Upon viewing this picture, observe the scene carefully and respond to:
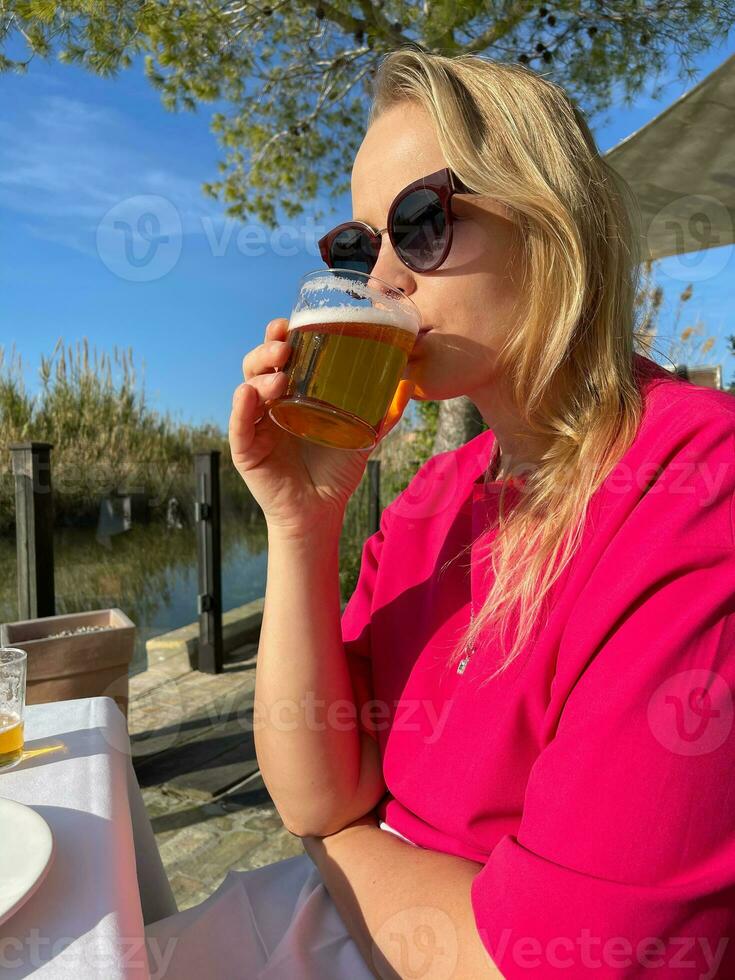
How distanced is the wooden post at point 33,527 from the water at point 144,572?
0.36m

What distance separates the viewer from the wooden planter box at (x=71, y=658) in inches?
95.3

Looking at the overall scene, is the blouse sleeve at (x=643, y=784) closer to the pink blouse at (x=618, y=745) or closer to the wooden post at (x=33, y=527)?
the pink blouse at (x=618, y=745)

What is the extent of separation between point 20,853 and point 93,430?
3766 mm

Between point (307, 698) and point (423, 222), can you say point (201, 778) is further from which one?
point (423, 222)

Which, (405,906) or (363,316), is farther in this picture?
(363,316)

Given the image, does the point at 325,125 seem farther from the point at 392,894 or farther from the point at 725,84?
the point at 392,894

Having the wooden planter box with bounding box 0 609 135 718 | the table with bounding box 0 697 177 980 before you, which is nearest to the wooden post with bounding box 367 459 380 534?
the wooden planter box with bounding box 0 609 135 718

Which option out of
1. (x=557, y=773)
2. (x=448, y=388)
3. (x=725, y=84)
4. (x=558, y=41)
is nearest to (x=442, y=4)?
(x=558, y=41)

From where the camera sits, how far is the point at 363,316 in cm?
105

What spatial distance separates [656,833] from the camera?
0.73 metres

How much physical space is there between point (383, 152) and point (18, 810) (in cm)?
118

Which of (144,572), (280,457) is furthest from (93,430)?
(280,457)

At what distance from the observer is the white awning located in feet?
10.0

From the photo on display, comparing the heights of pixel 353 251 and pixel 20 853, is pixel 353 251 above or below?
above
